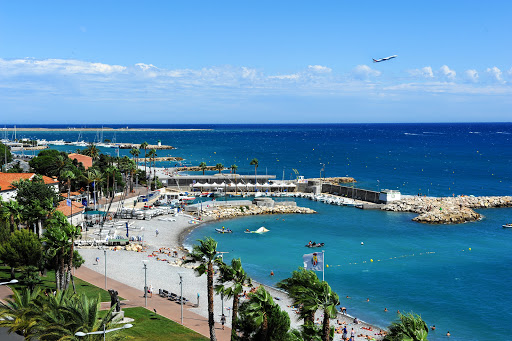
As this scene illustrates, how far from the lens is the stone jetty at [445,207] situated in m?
82.8

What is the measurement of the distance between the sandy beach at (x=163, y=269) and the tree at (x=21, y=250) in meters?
8.98

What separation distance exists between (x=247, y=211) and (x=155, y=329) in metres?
54.1

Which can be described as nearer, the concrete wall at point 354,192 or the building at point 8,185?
the building at point 8,185

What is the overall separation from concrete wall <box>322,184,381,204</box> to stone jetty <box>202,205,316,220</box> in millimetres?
17186

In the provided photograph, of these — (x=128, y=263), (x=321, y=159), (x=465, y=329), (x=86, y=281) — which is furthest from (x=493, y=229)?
(x=321, y=159)

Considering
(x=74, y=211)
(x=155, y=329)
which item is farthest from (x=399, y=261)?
(x=74, y=211)

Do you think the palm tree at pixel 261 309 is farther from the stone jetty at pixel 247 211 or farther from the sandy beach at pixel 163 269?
the stone jetty at pixel 247 211

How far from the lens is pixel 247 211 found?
8700 cm

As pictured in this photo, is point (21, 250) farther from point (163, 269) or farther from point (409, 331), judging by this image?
point (409, 331)

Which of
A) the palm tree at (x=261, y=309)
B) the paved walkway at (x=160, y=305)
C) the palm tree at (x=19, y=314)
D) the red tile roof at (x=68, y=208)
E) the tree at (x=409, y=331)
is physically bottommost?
the paved walkway at (x=160, y=305)

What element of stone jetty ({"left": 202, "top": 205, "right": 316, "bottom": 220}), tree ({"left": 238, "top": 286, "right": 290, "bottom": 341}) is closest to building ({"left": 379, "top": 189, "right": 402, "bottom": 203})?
stone jetty ({"left": 202, "top": 205, "right": 316, "bottom": 220})

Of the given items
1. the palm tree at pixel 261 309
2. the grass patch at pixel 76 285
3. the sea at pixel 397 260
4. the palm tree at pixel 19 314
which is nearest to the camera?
the palm tree at pixel 261 309

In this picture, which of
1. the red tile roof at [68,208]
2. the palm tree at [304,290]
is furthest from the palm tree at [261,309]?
the red tile roof at [68,208]

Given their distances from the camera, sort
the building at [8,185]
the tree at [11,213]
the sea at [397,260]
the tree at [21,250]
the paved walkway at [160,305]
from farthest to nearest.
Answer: the building at [8,185] → the tree at [11,213] → the sea at [397,260] → the tree at [21,250] → the paved walkway at [160,305]
